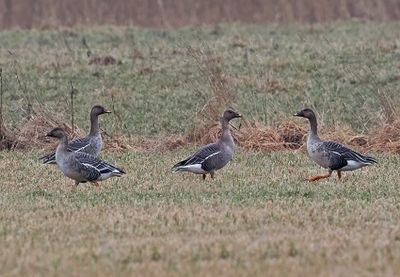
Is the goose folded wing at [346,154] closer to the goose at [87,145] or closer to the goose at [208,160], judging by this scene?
the goose at [208,160]

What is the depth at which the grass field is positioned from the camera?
8.80 meters

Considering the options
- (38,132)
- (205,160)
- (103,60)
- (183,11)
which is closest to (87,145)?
(205,160)

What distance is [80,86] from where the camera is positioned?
23891 millimetres

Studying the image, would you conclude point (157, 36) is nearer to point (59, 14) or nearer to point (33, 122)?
point (59, 14)

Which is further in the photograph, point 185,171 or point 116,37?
point 116,37

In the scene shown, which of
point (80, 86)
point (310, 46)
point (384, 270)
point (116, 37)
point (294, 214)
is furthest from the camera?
point (116, 37)

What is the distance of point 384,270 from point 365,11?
31.6m

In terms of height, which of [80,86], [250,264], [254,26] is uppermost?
[254,26]

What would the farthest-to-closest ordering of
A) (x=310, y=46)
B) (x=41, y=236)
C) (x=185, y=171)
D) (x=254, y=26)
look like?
(x=254, y=26) → (x=310, y=46) → (x=185, y=171) → (x=41, y=236)

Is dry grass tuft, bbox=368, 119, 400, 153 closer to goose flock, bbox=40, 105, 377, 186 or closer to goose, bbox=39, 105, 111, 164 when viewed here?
goose flock, bbox=40, 105, 377, 186

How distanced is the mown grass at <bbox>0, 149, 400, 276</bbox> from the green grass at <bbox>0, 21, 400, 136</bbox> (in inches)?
216

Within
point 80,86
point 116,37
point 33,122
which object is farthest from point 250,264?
point 116,37

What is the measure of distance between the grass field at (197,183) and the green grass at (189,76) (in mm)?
55

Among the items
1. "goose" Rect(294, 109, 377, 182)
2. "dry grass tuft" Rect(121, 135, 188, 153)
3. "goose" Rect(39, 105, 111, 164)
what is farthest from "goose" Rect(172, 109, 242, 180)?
"dry grass tuft" Rect(121, 135, 188, 153)
